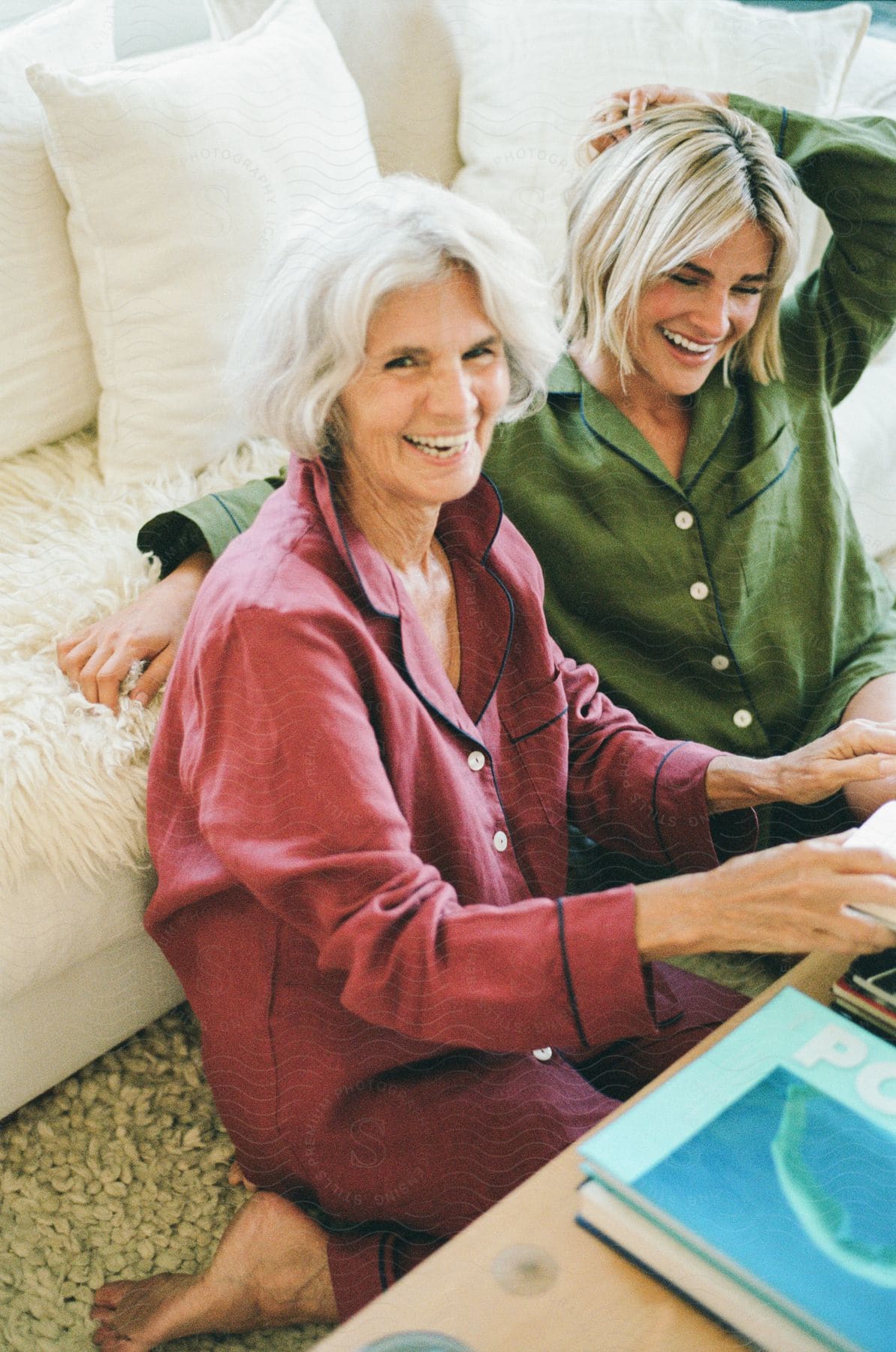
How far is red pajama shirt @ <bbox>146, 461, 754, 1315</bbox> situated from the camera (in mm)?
783

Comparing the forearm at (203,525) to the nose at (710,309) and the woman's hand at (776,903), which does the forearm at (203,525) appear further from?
the woman's hand at (776,903)

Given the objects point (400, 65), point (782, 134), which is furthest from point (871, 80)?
point (400, 65)

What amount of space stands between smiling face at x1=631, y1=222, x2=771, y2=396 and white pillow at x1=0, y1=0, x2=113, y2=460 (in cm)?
67

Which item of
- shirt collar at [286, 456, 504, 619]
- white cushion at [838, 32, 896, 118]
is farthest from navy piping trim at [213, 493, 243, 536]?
white cushion at [838, 32, 896, 118]

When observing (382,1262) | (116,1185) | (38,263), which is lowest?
(116,1185)

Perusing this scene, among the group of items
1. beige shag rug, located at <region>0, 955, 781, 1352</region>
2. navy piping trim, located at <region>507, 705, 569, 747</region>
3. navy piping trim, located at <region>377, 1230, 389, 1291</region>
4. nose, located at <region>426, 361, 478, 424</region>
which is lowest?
beige shag rug, located at <region>0, 955, 781, 1352</region>

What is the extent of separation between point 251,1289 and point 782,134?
3.97 ft

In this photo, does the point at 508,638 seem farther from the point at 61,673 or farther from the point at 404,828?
the point at 61,673

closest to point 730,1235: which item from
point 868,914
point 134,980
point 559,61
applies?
point 868,914

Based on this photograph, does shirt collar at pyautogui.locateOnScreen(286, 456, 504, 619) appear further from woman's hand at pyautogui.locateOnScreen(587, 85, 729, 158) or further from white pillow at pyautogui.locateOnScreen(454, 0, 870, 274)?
white pillow at pyautogui.locateOnScreen(454, 0, 870, 274)

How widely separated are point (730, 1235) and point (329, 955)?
1.01ft

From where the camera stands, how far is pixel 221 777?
84 cm

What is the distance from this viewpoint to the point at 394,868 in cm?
80

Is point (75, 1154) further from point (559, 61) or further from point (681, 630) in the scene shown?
point (559, 61)
